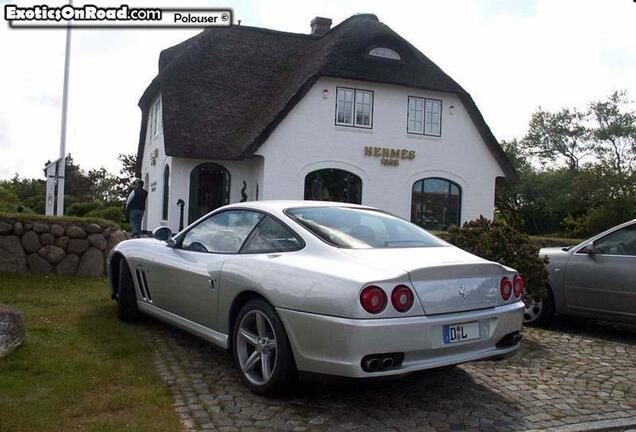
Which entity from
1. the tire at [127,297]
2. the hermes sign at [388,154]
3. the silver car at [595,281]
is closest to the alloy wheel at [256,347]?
the tire at [127,297]

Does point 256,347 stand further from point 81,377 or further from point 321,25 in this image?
point 321,25

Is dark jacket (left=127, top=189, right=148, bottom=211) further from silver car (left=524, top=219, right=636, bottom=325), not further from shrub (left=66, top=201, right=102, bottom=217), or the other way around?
shrub (left=66, top=201, right=102, bottom=217)

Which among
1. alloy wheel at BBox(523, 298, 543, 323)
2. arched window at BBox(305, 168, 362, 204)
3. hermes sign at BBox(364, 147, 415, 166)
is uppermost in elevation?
hermes sign at BBox(364, 147, 415, 166)

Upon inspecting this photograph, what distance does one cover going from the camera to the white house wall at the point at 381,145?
779 inches

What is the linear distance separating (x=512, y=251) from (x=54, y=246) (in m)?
6.90

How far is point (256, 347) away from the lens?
4.25m

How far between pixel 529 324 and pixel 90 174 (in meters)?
48.4

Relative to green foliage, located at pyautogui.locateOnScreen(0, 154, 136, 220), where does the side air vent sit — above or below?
below

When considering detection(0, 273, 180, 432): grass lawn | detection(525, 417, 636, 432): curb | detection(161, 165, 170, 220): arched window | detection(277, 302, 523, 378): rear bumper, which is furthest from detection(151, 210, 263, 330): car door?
detection(161, 165, 170, 220): arched window

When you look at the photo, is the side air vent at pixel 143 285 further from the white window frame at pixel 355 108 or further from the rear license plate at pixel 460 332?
the white window frame at pixel 355 108

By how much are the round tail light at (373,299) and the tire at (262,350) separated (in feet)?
2.15

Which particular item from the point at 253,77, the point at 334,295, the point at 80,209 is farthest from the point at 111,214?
the point at 334,295

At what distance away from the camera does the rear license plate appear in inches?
152

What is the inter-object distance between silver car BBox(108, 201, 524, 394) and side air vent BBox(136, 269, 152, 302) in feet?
2.11
